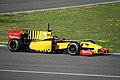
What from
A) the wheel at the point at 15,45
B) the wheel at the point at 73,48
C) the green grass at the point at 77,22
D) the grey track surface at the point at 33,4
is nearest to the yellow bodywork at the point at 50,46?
the wheel at the point at 73,48

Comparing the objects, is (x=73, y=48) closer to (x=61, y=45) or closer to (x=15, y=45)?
(x=61, y=45)

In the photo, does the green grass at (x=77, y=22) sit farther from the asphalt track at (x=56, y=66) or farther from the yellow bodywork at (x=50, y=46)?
the asphalt track at (x=56, y=66)

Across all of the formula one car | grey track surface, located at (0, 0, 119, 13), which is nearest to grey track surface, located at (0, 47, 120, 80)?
the formula one car

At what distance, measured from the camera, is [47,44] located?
50.4 feet

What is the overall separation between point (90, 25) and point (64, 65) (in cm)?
1348

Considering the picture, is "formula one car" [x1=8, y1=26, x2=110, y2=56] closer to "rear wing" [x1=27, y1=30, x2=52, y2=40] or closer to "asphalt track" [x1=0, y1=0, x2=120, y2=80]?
"rear wing" [x1=27, y1=30, x2=52, y2=40]

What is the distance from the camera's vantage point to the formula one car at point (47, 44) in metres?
14.6

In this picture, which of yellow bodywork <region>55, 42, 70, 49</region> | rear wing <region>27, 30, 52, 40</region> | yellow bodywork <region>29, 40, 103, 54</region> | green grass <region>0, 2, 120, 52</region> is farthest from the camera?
green grass <region>0, 2, 120, 52</region>

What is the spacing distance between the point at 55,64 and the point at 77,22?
14393mm

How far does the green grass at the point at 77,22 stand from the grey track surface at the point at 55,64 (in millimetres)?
5380

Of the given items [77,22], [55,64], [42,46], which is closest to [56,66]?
[55,64]

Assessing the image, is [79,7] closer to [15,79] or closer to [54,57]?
Result: [54,57]

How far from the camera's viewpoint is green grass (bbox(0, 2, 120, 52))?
2230 centimetres

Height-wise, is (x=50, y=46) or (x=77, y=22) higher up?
(x=77, y=22)
